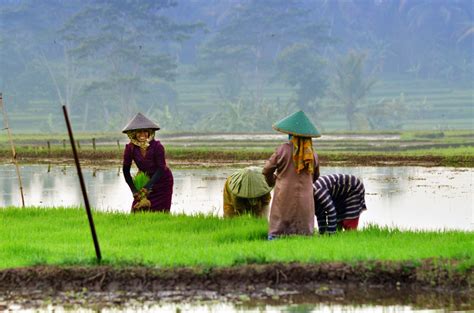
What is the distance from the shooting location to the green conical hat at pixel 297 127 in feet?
35.1

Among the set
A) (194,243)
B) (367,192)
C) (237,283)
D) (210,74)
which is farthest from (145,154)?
(210,74)

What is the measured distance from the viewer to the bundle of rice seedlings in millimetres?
12547

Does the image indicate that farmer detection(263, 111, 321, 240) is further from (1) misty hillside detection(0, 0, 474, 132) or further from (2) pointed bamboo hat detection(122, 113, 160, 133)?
(1) misty hillside detection(0, 0, 474, 132)

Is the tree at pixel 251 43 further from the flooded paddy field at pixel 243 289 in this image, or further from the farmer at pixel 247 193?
the flooded paddy field at pixel 243 289

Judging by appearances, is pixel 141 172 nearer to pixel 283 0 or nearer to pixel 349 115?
pixel 349 115

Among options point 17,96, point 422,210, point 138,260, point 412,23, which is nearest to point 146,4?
point 17,96

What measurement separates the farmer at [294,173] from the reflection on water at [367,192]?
2893 millimetres

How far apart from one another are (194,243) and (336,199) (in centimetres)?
157

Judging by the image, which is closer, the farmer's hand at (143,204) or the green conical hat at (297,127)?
the green conical hat at (297,127)

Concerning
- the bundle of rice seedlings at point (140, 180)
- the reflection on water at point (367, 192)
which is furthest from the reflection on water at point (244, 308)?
the reflection on water at point (367, 192)

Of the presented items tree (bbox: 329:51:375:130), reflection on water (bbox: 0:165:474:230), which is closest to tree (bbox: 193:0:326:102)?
tree (bbox: 329:51:375:130)

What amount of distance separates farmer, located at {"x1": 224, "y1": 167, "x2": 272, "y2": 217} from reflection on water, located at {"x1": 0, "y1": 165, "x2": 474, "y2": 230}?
111 cm

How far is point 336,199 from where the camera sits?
1147 cm

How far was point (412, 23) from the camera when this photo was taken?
11150 centimetres
